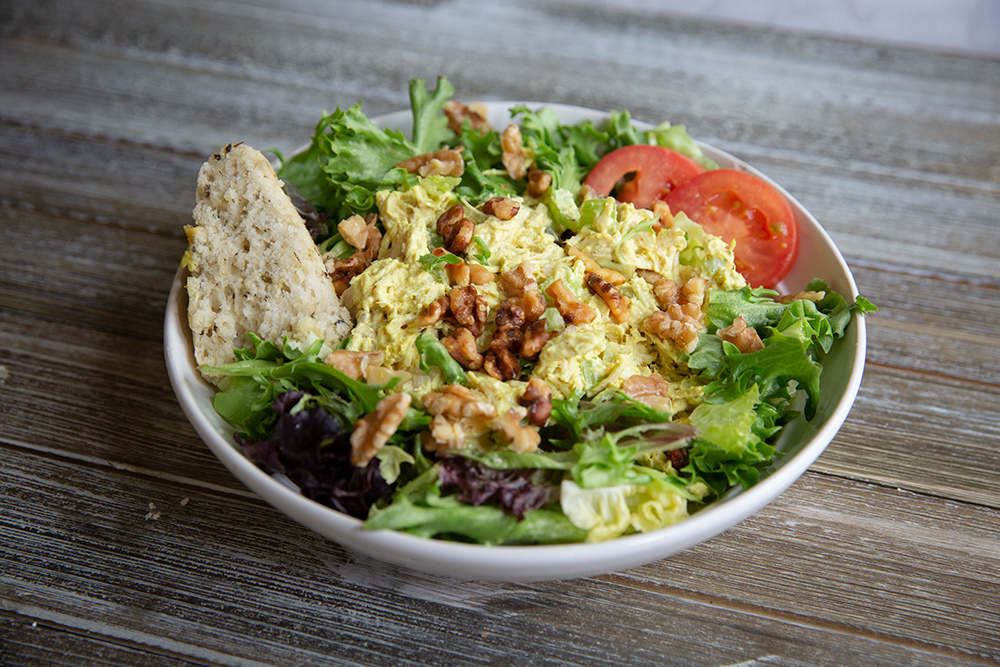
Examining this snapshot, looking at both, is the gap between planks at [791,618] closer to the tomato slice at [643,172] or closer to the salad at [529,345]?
the salad at [529,345]

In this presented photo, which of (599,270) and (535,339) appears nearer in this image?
(535,339)

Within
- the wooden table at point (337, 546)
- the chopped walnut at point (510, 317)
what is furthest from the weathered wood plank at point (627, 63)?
the chopped walnut at point (510, 317)

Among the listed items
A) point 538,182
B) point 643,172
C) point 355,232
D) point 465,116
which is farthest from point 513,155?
point 355,232

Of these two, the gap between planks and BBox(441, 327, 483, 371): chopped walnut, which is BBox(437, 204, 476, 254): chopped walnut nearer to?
BBox(441, 327, 483, 371): chopped walnut

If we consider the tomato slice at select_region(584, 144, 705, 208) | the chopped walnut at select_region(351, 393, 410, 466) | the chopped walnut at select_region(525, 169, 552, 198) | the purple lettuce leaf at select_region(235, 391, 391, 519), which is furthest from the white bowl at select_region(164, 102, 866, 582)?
the chopped walnut at select_region(525, 169, 552, 198)

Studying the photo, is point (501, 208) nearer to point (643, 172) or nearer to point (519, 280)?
point (519, 280)
